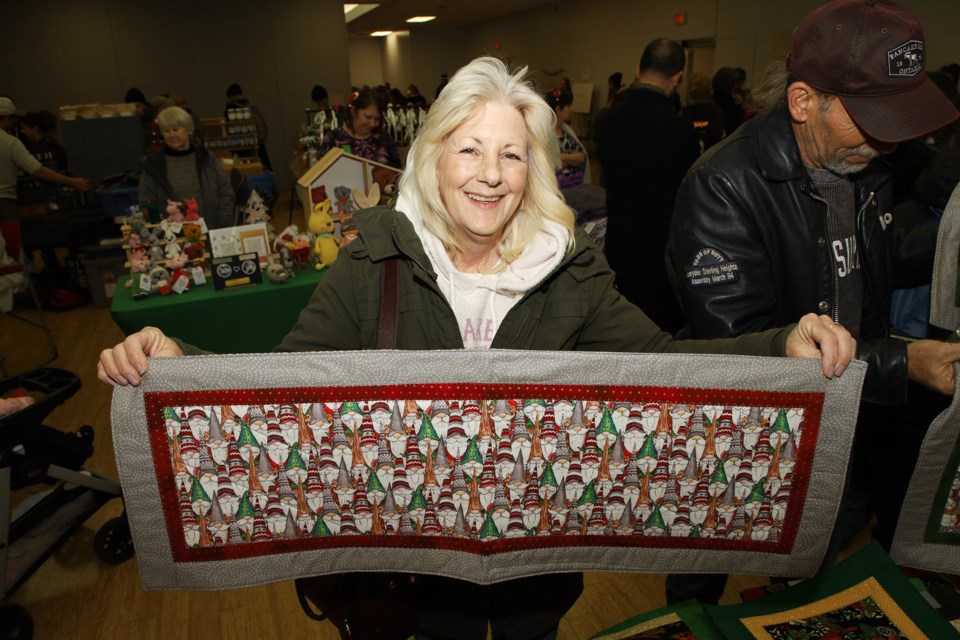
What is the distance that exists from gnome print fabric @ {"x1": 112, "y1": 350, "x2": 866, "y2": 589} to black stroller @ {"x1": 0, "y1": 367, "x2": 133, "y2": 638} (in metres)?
1.37

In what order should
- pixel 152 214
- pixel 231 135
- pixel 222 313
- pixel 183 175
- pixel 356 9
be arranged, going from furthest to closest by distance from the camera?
1. pixel 356 9
2. pixel 231 135
3. pixel 183 175
4. pixel 152 214
5. pixel 222 313

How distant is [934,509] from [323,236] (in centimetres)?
317

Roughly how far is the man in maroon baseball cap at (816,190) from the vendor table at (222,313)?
2317 millimetres

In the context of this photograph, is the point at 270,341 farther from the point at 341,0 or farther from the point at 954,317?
the point at 341,0

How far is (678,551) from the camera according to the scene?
54.5 inches

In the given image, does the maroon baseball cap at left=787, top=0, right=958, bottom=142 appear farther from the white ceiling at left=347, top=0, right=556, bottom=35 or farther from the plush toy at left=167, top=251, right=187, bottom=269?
the white ceiling at left=347, top=0, right=556, bottom=35

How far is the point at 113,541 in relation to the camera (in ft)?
9.22

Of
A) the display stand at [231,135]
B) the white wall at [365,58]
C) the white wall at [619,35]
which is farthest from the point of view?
the white wall at [365,58]

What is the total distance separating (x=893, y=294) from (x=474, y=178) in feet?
4.57

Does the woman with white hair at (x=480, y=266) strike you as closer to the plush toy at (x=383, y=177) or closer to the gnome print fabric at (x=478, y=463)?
the gnome print fabric at (x=478, y=463)

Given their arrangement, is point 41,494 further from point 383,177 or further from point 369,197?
point 383,177

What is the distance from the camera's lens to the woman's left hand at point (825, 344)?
1.21 m

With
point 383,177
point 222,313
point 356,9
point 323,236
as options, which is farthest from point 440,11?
point 222,313

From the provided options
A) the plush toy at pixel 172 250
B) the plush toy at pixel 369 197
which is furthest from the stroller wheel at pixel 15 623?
the plush toy at pixel 369 197
